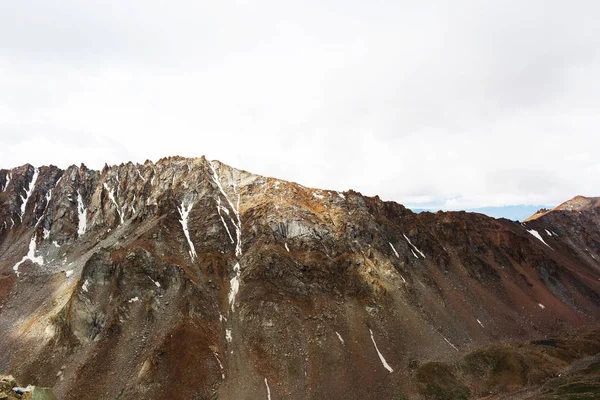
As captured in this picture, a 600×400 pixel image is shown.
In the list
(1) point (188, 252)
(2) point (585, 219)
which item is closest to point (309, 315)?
(1) point (188, 252)

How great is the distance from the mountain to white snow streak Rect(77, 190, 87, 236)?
67 centimetres

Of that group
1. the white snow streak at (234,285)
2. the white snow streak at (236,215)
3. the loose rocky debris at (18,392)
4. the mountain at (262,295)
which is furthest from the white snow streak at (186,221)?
the loose rocky debris at (18,392)

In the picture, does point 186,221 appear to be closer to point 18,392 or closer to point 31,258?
point 31,258

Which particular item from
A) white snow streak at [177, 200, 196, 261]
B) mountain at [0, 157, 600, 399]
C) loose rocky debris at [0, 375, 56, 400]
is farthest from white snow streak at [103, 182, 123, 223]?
loose rocky debris at [0, 375, 56, 400]

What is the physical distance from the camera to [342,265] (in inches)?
3839

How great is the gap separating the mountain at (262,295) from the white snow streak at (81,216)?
2.21ft

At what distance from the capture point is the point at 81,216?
127 meters

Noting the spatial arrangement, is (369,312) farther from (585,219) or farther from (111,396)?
(585,219)

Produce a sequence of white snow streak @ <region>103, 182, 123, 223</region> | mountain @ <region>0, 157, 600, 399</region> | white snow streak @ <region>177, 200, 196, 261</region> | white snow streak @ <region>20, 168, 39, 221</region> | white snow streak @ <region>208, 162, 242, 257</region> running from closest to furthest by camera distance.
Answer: mountain @ <region>0, 157, 600, 399</region>, white snow streak @ <region>177, 200, 196, 261</region>, white snow streak @ <region>208, 162, 242, 257</region>, white snow streak @ <region>103, 182, 123, 223</region>, white snow streak @ <region>20, 168, 39, 221</region>

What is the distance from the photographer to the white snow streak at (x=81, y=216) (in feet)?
395

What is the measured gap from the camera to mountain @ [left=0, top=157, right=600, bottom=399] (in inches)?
2618

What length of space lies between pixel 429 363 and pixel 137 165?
12806 cm

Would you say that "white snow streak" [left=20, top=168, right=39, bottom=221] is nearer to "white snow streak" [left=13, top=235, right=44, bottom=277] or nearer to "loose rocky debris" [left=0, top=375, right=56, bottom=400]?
"white snow streak" [left=13, top=235, right=44, bottom=277]

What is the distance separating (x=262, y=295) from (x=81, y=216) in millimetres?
89703
